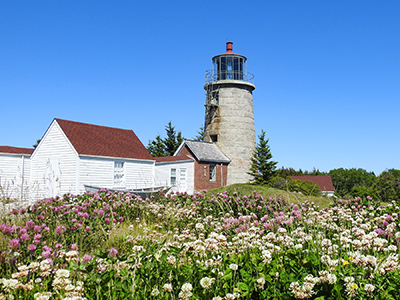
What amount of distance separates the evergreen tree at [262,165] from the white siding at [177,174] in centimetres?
641

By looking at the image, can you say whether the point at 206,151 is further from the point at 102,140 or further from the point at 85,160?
the point at 85,160

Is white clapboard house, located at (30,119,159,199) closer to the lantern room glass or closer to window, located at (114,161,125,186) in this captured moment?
window, located at (114,161,125,186)

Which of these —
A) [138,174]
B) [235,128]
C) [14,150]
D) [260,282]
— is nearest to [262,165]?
[235,128]

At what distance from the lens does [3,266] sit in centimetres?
423

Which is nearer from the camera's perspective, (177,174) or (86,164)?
(86,164)

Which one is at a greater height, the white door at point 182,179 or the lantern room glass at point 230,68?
the lantern room glass at point 230,68

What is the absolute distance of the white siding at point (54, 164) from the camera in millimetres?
21906

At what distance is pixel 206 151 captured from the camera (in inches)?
1249

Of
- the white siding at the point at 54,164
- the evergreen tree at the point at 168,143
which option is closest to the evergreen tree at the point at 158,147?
the evergreen tree at the point at 168,143

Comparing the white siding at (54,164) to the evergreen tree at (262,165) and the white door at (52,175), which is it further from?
the evergreen tree at (262,165)

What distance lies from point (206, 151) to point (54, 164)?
1322cm

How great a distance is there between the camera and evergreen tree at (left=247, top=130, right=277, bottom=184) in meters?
32.1

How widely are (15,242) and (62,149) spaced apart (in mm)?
20027

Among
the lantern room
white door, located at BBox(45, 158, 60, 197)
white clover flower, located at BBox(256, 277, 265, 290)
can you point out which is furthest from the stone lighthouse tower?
white clover flower, located at BBox(256, 277, 265, 290)
